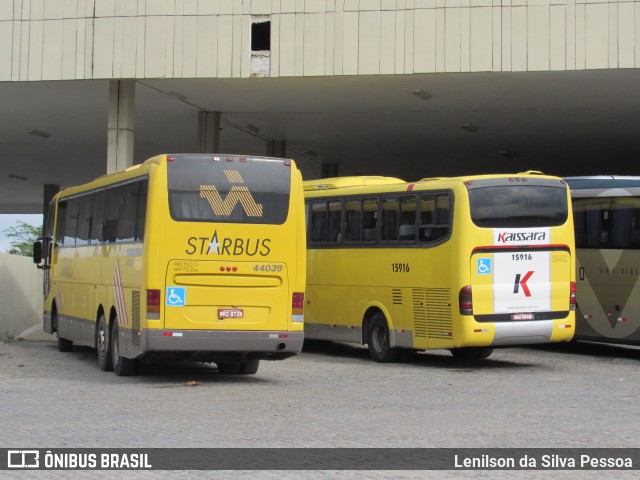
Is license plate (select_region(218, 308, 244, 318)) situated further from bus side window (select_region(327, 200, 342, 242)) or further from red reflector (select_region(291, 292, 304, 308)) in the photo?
bus side window (select_region(327, 200, 342, 242))

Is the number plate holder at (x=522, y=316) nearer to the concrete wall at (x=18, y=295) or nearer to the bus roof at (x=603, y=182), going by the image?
the bus roof at (x=603, y=182)

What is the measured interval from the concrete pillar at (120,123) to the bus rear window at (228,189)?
37.4 ft

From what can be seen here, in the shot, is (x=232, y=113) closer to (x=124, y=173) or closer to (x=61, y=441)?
(x=124, y=173)

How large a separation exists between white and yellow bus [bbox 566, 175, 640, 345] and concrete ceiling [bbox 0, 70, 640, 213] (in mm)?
3680

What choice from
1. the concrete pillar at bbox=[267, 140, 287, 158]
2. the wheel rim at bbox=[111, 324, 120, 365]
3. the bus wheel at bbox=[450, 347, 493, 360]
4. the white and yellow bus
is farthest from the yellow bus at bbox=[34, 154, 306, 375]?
the concrete pillar at bbox=[267, 140, 287, 158]

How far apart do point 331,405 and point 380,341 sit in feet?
23.6

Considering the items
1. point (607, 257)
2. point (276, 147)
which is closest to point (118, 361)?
point (607, 257)

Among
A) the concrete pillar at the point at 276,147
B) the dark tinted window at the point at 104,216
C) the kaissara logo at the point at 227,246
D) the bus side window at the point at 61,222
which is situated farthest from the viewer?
the concrete pillar at the point at 276,147

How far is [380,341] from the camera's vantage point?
20.3 m

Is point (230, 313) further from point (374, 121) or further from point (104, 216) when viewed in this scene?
point (374, 121)

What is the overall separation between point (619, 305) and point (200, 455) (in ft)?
44.2

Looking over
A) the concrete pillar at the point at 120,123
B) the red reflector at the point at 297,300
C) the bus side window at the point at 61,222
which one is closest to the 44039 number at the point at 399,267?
the red reflector at the point at 297,300

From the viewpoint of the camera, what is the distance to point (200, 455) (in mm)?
9250

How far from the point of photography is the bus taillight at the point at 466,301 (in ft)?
58.7
